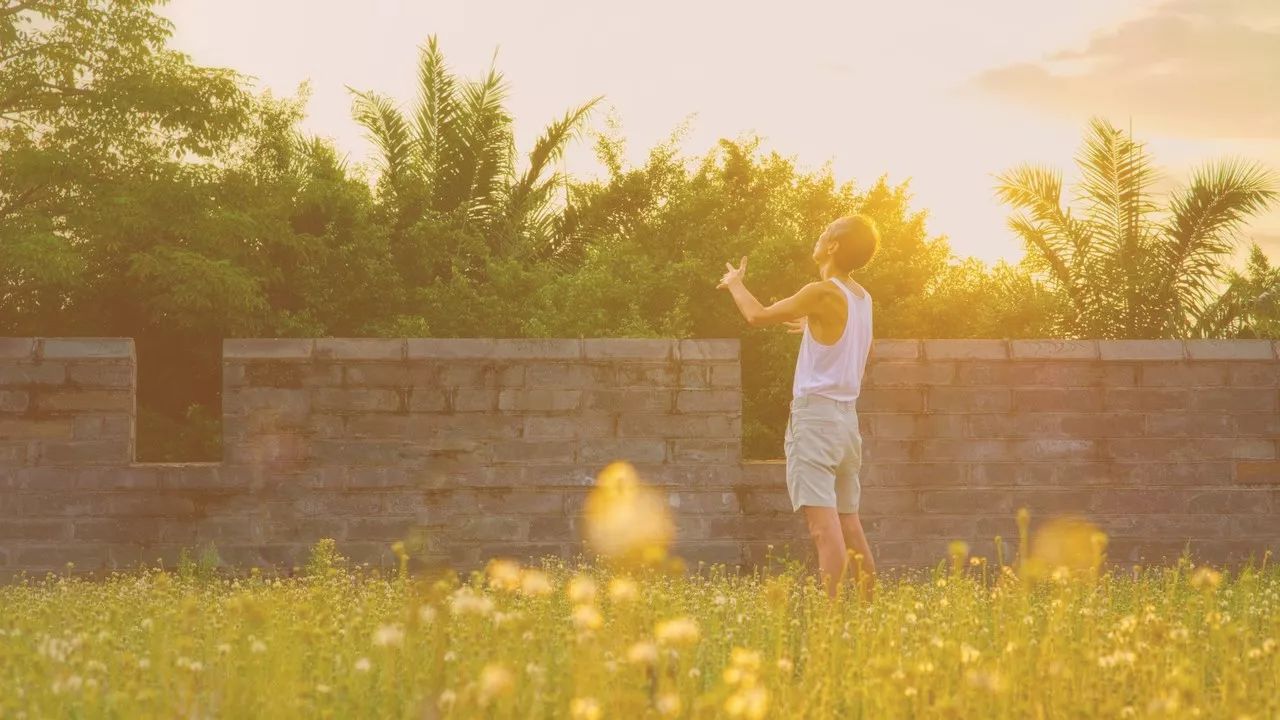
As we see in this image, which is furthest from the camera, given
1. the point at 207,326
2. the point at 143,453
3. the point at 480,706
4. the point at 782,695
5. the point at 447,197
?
the point at 447,197

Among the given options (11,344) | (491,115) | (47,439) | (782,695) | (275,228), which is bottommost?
(782,695)

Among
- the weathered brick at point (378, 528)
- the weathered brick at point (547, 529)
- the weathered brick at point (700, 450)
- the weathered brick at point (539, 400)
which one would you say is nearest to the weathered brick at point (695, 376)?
the weathered brick at point (700, 450)

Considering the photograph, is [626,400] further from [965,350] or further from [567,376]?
[965,350]

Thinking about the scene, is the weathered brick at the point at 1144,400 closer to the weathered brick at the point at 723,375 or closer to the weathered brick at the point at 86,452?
the weathered brick at the point at 723,375

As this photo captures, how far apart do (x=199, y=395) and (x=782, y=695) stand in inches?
727

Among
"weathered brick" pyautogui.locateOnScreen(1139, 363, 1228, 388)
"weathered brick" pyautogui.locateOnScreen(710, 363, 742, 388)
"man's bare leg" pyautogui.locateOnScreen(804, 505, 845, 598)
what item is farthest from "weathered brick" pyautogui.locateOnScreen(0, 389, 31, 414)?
"weathered brick" pyautogui.locateOnScreen(1139, 363, 1228, 388)

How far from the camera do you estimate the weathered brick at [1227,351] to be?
28.5 ft

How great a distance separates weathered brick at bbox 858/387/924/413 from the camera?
8.54m

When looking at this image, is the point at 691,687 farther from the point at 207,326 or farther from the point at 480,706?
the point at 207,326

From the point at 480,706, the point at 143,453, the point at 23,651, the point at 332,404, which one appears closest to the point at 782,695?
the point at 480,706

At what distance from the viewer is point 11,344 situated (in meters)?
8.23

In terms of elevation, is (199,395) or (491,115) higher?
(491,115)

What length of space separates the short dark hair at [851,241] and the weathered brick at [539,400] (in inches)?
107

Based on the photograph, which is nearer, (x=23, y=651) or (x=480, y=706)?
(x=480, y=706)
